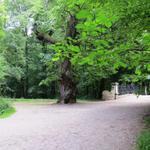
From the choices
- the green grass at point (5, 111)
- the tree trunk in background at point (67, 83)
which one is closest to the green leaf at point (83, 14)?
the green grass at point (5, 111)

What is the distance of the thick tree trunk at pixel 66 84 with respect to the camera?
2058 centimetres

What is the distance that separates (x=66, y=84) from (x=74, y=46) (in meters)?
17.6

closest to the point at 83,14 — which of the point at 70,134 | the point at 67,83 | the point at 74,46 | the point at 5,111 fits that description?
the point at 74,46

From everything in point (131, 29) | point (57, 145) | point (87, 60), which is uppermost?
point (131, 29)

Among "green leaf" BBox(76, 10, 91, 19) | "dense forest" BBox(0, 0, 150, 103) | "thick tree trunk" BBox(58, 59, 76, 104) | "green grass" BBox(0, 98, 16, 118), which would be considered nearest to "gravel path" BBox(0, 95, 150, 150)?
"dense forest" BBox(0, 0, 150, 103)

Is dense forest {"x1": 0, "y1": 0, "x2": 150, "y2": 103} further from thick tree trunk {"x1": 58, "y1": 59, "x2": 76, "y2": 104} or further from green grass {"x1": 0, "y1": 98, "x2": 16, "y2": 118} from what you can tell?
green grass {"x1": 0, "y1": 98, "x2": 16, "y2": 118}

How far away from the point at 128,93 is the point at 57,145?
21835 mm

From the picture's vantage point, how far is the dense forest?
348 centimetres

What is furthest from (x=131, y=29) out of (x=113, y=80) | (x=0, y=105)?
(x=113, y=80)

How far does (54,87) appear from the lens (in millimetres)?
34750

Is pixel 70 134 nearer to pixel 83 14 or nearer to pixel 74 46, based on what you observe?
pixel 74 46

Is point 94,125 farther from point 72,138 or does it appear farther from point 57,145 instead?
point 57,145

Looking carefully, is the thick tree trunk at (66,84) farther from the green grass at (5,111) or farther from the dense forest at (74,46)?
the green grass at (5,111)

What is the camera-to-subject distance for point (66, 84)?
68.0 ft
